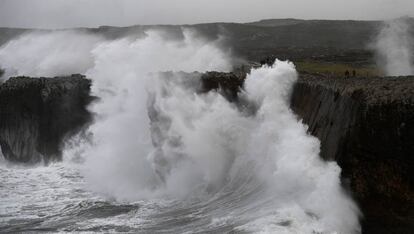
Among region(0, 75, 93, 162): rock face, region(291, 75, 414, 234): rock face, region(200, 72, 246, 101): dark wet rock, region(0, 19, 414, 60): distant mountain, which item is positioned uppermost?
region(0, 19, 414, 60): distant mountain

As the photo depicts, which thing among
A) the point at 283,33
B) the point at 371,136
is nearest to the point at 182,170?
the point at 371,136

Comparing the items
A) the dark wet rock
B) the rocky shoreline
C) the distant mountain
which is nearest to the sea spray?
the dark wet rock

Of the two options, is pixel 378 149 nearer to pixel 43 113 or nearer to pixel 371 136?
pixel 371 136

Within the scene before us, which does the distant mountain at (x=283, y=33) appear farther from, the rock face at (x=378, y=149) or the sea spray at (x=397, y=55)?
the rock face at (x=378, y=149)

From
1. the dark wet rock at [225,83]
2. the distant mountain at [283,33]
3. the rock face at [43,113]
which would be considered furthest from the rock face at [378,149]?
the distant mountain at [283,33]

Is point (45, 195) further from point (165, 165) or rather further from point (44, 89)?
point (44, 89)

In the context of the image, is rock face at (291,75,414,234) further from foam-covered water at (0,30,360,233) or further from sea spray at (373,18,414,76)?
sea spray at (373,18,414,76)
